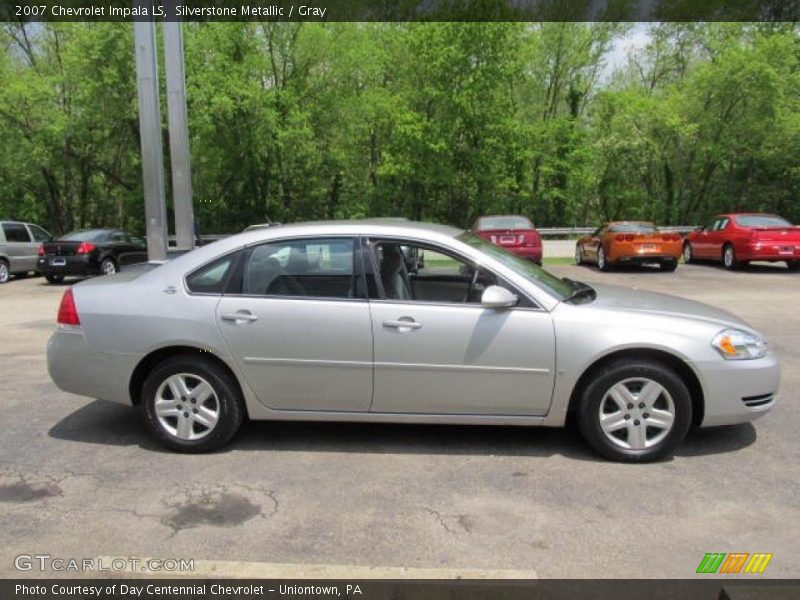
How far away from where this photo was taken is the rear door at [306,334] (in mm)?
4449

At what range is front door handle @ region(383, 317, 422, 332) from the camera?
4398 millimetres

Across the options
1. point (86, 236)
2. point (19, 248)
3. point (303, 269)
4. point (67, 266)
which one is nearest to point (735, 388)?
point (303, 269)

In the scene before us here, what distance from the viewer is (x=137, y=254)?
64.1 feet

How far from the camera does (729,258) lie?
1764cm

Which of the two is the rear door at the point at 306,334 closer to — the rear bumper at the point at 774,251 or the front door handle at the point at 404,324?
the front door handle at the point at 404,324

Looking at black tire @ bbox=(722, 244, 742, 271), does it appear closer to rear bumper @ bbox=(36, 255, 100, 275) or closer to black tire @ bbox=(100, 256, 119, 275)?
black tire @ bbox=(100, 256, 119, 275)

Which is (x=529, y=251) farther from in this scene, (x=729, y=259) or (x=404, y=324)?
(x=404, y=324)

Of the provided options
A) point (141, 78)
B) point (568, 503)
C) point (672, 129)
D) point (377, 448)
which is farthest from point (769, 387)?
point (672, 129)

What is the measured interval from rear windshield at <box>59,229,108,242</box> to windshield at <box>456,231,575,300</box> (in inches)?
614

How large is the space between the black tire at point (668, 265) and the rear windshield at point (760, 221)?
1881mm

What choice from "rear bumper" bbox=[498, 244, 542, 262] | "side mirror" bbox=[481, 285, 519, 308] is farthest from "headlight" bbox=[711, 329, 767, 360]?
"rear bumper" bbox=[498, 244, 542, 262]

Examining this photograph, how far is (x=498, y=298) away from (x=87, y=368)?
2882 mm

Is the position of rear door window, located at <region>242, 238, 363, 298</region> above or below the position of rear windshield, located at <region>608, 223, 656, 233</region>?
above

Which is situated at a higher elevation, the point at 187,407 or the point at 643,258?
the point at 187,407
